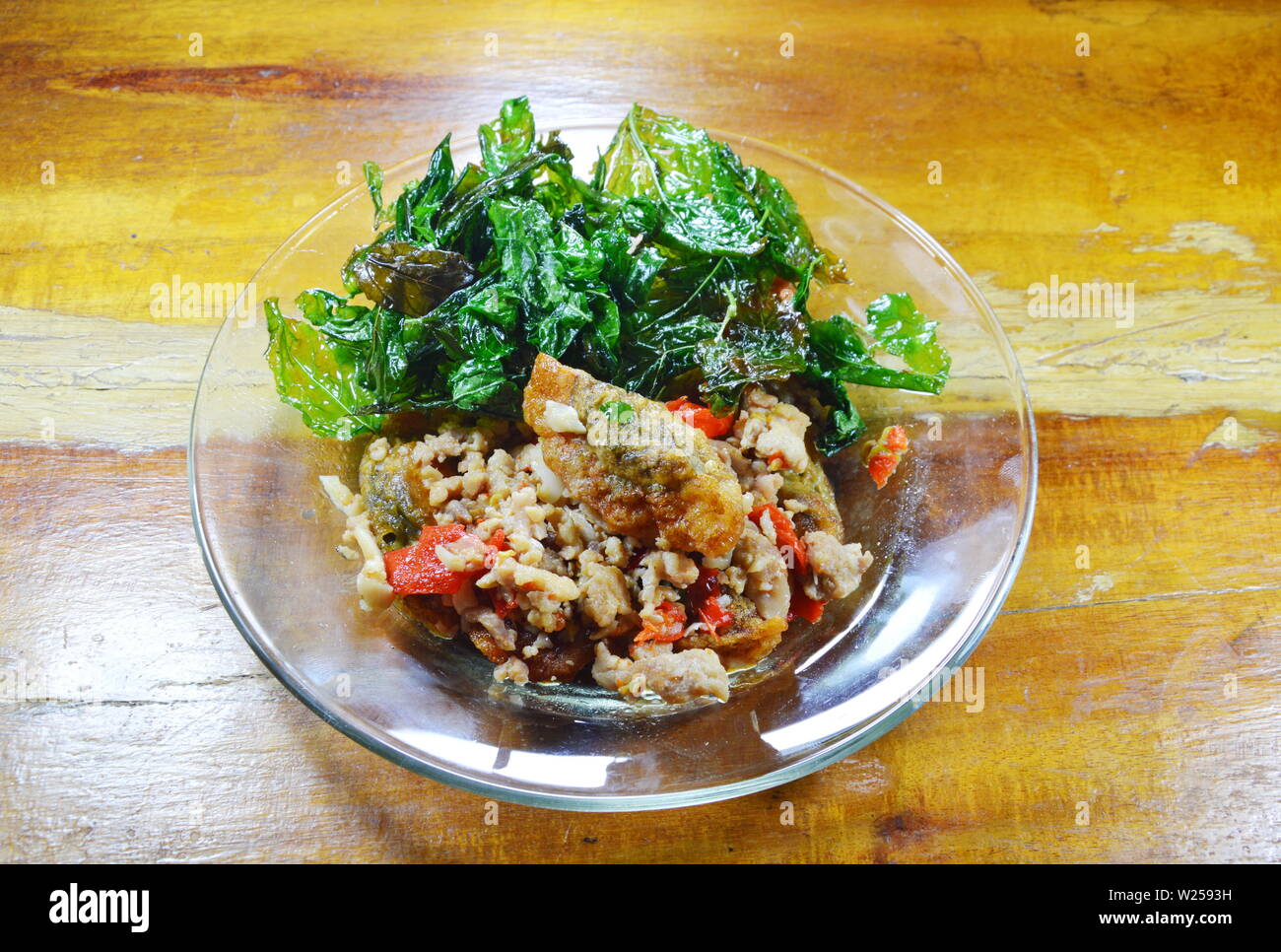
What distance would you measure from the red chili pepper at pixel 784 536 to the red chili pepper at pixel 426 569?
86cm

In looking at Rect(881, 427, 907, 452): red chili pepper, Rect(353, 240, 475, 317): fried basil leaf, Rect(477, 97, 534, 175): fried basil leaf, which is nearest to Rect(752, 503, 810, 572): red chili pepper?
Rect(881, 427, 907, 452): red chili pepper

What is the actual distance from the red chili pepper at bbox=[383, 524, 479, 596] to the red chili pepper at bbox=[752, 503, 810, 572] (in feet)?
2.81

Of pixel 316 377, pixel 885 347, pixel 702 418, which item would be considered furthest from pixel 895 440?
pixel 316 377

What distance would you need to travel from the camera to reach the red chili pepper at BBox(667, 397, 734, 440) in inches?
120

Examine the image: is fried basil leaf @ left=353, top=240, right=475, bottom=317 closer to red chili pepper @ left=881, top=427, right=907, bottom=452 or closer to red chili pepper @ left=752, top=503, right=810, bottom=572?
red chili pepper @ left=752, top=503, right=810, bottom=572

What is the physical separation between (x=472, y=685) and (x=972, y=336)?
1940 mm

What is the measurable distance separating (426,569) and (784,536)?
1045 millimetres

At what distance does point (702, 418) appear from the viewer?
3.06 metres

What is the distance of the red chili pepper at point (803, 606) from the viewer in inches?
122

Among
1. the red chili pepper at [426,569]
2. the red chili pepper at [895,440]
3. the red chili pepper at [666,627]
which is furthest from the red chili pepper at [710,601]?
the red chili pepper at [895,440]

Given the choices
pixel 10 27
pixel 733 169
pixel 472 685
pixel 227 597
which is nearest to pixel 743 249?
pixel 733 169

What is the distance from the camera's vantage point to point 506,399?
10.1ft

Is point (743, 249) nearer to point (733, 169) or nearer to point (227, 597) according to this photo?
point (733, 169)

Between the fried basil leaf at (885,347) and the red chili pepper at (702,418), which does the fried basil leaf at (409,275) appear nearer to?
the red chili pepper at (702,418)
